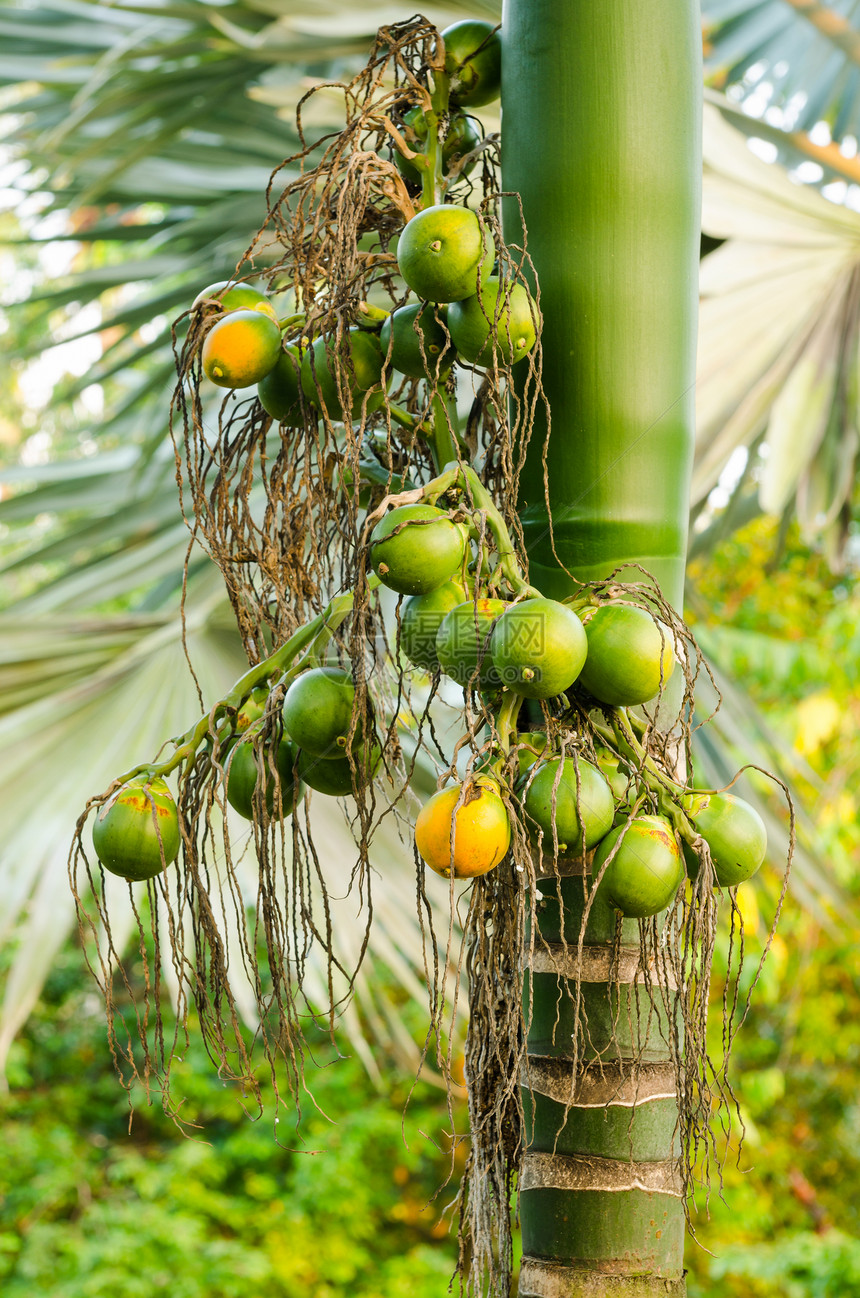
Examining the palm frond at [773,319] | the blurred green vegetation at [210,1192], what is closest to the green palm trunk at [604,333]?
the palm frond at [773,319]

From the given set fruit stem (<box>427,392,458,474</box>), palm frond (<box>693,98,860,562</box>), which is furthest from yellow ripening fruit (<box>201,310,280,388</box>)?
palm frond (<box>693,98,860,562</box>)

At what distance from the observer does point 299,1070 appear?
779 millimetres

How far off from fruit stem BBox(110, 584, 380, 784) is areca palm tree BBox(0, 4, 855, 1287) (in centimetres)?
116

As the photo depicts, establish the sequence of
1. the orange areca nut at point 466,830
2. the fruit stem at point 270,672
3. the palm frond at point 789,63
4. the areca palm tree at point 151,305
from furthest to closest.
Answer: the palm frond at point 789,63, the areca palm tree at point 151,305, the fruit stem at point 270,672, the orange areca nut at point 466,830

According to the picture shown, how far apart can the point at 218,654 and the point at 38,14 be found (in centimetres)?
175

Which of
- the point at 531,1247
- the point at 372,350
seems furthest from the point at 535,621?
the point at 531,1247

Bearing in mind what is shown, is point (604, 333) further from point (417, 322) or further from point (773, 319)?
point (773, 319)

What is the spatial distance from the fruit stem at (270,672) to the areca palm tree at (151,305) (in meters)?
1.16

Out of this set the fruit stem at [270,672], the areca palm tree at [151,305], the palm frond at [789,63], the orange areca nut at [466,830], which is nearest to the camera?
the orange areca nut at [466,830]

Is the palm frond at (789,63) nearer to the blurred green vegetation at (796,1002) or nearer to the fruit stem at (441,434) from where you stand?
the blurred green vegetation at (796,1002)

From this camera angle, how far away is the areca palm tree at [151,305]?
6.19ft

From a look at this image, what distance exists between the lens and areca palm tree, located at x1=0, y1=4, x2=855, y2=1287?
1886 mm

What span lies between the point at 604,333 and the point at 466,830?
0.40 m

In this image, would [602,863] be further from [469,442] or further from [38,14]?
[38,14]
